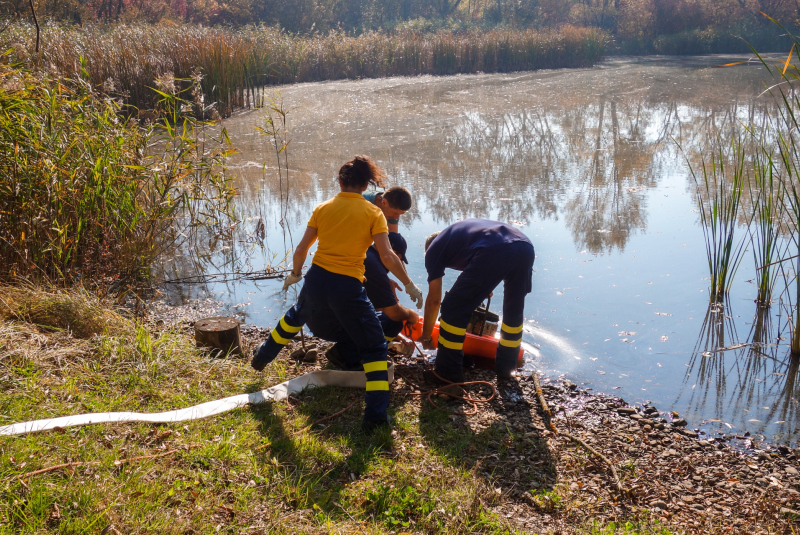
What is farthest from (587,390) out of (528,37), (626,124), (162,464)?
(528,37)

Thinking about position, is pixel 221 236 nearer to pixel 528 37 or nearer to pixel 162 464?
pixel 162 464

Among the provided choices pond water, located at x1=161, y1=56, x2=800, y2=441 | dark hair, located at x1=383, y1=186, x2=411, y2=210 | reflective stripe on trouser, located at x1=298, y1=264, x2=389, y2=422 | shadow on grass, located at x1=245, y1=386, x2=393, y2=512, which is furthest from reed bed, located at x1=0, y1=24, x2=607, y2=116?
shadow on grass, located at x1=245, y1=386, x2=393, y2=512

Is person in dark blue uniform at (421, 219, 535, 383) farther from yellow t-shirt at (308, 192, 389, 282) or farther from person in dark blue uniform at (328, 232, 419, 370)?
yellow t-shirt at (308, 192, 389, 282)

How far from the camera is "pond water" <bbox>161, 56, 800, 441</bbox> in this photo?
4.49 metres

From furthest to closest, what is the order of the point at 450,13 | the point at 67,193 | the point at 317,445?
the point at 450,13 → the point at 67,193 → the point at 317,445

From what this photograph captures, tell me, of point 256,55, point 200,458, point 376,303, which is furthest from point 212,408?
point 256,55

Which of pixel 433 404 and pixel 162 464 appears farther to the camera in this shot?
pixel 433 404

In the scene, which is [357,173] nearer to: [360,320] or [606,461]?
[360,320]

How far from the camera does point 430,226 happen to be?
736 cm

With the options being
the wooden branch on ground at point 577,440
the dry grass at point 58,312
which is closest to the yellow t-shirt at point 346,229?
the wooden branch on ground at point 577,440

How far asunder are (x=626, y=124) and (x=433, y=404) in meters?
11.2

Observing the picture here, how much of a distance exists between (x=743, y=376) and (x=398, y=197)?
2932 mm

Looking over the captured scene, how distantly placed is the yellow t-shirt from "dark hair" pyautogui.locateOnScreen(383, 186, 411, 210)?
704mm

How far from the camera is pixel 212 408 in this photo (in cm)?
333
